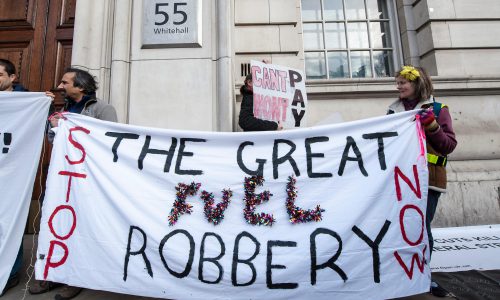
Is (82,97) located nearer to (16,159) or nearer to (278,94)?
(16,159)

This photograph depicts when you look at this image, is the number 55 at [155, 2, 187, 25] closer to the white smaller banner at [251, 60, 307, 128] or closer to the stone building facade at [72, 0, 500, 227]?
the stone building facade at [72, 0, 500, 227]

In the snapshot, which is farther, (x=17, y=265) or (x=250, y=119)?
(x=250, y=119)

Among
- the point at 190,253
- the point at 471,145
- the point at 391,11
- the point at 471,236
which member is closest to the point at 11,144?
the point at 190,253

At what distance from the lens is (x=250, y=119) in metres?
3.58

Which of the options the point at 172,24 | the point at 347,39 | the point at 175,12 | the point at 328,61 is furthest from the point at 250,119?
the point at 347,39

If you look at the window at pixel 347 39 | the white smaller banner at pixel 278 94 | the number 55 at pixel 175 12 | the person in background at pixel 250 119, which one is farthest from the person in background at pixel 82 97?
the window at pixel 347 39

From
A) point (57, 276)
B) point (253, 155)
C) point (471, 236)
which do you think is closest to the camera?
point (57, 276)

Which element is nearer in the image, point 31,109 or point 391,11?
point 31,109

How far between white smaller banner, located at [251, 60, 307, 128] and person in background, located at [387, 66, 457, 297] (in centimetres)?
124

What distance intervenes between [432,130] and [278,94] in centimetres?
171

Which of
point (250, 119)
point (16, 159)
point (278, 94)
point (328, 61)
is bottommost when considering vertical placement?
point (16, 159)

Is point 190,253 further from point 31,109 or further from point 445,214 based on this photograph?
point 445,214

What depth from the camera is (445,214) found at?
4438 millimetres

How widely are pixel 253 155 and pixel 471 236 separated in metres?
2.78
